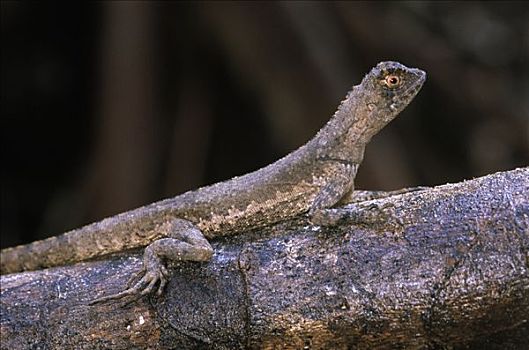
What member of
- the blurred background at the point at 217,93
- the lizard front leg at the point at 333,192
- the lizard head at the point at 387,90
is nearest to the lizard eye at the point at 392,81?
the lizard head at the point at 387,90

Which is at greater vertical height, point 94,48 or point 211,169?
point 94,48

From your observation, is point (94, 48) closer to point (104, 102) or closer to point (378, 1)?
point (104, 102)

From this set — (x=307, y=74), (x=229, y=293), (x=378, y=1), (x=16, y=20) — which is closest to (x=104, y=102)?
(x=16, y=20)

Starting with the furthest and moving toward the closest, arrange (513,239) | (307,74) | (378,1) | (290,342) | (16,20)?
(16,20)
(378,1)
(307,74)
(290,342)
(513,239)

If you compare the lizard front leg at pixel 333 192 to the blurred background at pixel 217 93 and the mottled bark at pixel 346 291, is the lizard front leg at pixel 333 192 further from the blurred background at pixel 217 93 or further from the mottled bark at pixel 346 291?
the blurred background at pixel 217 93

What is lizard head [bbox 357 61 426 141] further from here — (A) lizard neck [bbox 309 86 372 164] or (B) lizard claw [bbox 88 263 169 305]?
(B) lizard claw [bbox 88 263 169 305]

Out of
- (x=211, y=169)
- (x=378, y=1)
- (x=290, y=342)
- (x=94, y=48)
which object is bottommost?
(x=211, y=169)

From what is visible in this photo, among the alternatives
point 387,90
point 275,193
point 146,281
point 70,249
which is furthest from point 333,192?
point 70,249

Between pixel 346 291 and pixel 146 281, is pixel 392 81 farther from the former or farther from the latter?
pixel 146 281
